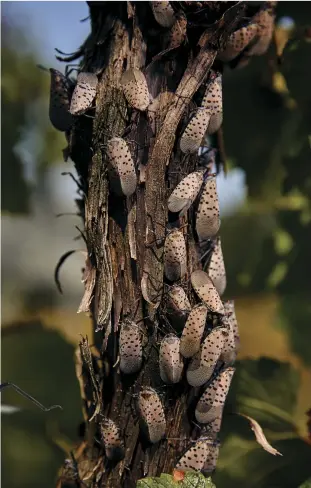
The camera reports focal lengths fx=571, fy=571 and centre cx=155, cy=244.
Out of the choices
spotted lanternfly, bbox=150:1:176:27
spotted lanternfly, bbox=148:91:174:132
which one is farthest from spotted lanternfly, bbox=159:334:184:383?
spotted lanternfly, bbox=150:1:176:27

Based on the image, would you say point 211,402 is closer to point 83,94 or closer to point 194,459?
point 194,459

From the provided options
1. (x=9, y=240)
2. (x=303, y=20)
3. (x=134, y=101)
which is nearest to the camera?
(x=134, y=101)

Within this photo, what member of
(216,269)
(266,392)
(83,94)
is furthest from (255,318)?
(83,94)

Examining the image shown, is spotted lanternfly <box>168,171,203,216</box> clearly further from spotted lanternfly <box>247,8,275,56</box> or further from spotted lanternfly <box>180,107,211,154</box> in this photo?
spotted lanternfly <box>247,8,275,56</box>

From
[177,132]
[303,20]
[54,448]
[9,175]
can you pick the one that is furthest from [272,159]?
[54,448]

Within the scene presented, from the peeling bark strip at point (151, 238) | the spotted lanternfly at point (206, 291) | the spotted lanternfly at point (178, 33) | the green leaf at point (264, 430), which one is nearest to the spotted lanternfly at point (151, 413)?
the peeling bark strip at point (151, 238)

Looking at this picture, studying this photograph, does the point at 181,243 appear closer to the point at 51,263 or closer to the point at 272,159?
the point at 272,159

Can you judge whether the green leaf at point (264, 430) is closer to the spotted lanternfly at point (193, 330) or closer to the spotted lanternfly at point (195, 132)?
the spotted lanternfly at point (193, 330)
